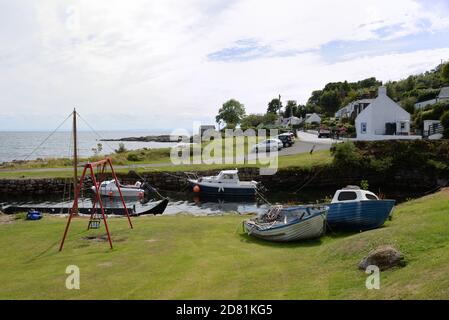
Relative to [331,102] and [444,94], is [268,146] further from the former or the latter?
[331,102]

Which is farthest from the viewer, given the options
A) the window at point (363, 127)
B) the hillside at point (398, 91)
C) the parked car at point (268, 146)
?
the hillside at point (398, 91)

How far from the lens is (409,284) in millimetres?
9383

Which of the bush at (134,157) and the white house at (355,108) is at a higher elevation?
the white house at (355,108)

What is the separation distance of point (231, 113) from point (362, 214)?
113036mm

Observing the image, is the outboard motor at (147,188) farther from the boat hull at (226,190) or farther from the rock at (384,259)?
the rock at (384,259)

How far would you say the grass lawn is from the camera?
34.3ft

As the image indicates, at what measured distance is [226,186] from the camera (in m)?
40.8

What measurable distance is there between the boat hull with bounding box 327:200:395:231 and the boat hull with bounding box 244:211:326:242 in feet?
4.58

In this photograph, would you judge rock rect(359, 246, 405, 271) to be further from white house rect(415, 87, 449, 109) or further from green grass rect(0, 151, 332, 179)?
white house rect(415, 87, 449, 109)

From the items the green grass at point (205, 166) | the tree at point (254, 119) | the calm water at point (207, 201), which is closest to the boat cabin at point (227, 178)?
the calm water at point (207, 201)

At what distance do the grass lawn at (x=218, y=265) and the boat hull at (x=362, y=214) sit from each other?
0.66m

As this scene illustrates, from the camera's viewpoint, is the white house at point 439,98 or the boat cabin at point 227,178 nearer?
the boat cabin at point 227,178

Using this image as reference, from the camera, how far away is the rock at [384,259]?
11.3 m
